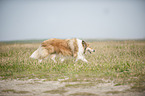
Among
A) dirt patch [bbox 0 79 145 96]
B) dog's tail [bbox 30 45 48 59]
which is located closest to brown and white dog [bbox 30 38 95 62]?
dog's tail [bbox 30 45 48 59]

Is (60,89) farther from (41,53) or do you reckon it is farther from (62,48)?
(41,53)

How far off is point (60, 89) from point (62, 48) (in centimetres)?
551

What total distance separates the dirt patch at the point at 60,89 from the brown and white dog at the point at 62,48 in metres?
4.21

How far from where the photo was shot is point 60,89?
18.7ft

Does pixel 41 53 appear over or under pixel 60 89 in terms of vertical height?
over

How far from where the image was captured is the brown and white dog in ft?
35.9

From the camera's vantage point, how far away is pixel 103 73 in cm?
805

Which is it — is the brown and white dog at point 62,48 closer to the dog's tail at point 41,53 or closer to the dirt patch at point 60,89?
the dog's tail at point 41,53

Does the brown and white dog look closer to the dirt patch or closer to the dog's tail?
the dog's tail

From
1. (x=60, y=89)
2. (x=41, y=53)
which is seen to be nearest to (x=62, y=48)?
(x=41, y=53)

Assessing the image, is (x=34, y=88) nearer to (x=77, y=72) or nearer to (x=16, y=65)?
(x=77, y=72)

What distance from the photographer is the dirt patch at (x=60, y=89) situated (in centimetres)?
519

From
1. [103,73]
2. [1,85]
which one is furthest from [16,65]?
[103,73]

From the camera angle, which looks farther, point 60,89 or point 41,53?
point 41,53
